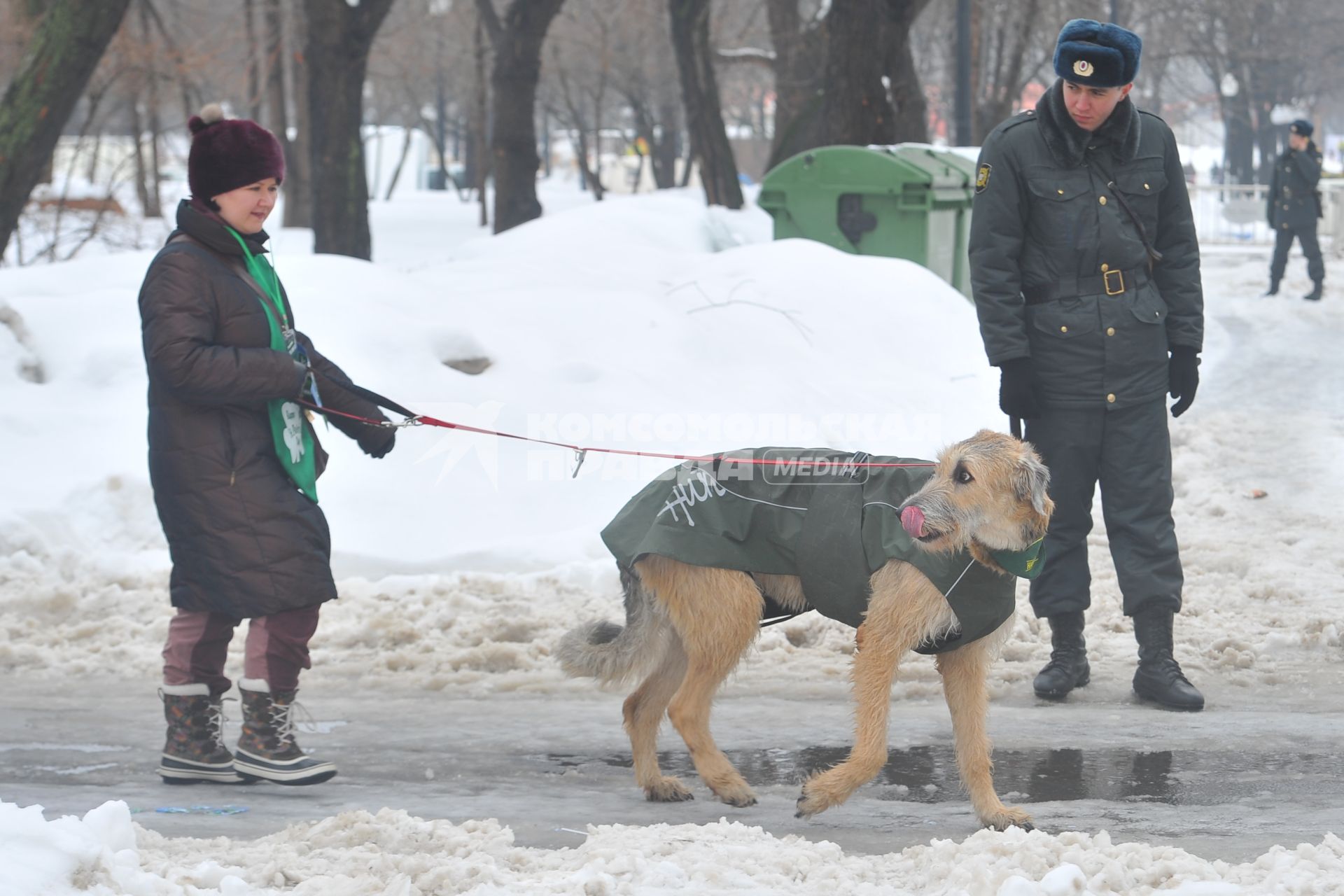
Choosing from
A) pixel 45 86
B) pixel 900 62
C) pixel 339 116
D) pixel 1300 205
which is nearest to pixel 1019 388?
pixel 45 86

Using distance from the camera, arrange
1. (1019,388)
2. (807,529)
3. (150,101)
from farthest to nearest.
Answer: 1. (150,101)
2. (1019,388)
3. (807,529)

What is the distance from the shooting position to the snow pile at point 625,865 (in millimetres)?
3086

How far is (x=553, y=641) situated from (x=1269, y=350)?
32.4 ft

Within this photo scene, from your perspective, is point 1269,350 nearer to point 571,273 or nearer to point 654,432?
point 571,273

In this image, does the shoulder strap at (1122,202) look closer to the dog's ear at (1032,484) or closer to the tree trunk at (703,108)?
the dog's ear at (1032,484)

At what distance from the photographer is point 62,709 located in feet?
17.9

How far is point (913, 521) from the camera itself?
386 cm

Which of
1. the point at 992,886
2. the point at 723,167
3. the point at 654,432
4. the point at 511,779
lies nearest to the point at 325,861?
the point at 511,779

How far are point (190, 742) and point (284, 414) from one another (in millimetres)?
1118

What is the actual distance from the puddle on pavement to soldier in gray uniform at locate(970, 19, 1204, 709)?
602mm

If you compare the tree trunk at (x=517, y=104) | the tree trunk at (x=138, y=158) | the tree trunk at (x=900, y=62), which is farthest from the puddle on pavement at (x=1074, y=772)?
the tree trunk at (x=138, y=158)

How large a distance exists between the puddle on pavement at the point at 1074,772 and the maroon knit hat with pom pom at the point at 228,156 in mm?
2189

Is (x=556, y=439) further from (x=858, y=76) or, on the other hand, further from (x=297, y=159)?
(x=297, y=159)

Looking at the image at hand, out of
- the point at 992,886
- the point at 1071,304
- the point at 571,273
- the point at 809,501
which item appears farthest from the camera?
the point at 571,273
